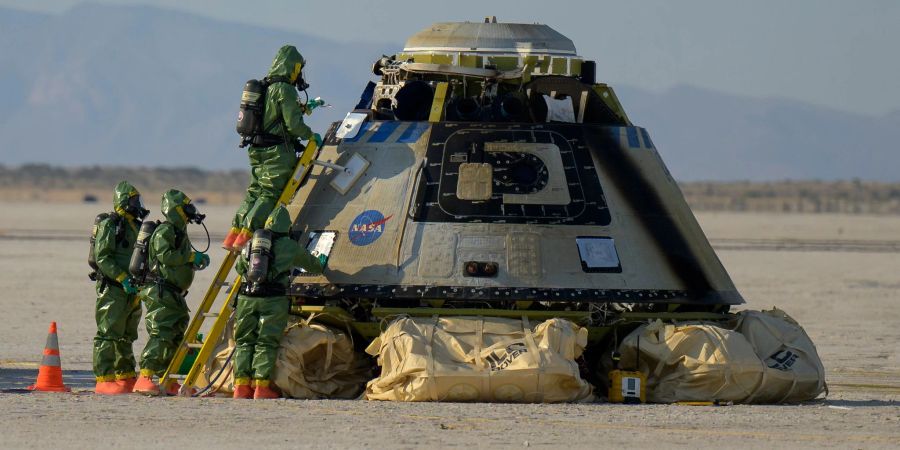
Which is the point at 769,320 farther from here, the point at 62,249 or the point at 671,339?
the point at 62,249

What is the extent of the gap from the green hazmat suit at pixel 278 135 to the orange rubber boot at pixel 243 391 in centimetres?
153

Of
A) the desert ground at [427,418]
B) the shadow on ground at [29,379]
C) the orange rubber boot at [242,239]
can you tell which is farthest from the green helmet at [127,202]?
the shadow on ground at [29,379]

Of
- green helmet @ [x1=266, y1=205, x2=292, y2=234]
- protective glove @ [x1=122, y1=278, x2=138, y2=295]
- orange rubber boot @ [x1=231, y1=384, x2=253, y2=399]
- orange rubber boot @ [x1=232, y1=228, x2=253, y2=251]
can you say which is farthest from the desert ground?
green helmet @ [x1=266, y1=205, x2=292, y2=234]

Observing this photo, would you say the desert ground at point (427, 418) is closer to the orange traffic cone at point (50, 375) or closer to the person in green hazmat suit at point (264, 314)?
the orange traffic cone at point (50, 375)

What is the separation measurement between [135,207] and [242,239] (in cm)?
167

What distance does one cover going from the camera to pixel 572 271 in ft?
50.2

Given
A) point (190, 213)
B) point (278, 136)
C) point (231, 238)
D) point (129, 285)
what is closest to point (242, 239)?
point (231, 238)

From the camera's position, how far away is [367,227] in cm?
1570

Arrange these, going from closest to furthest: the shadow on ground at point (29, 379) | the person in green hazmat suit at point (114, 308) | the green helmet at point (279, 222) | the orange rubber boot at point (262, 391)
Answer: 1. the orange rubber boot at point (262, 391)
2. the green helmet at point (279, 222)
3. the person in green hazmat suit at point (114, 308)
4. the shadow on ground at point (29, 379)

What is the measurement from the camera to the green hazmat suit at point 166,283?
51.2ft

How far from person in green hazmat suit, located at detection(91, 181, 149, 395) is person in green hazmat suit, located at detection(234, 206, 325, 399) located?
5.47 ft

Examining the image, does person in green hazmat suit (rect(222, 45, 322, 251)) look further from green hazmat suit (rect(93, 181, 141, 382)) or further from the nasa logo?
green hazmat suit (rect(93, 181, 141, 382))

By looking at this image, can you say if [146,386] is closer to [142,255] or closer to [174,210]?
[142,255]

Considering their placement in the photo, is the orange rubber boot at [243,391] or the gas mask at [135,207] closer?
the orange rubber boot at [243,391]
